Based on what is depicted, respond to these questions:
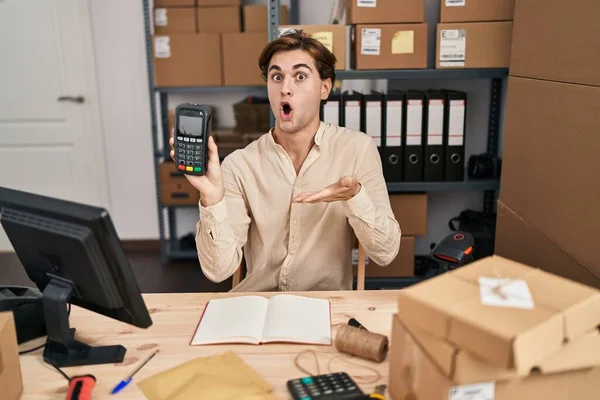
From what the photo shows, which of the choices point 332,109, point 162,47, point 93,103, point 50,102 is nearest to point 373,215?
point 332,109

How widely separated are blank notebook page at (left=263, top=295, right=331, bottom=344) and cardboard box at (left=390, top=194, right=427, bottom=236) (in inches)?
56.3

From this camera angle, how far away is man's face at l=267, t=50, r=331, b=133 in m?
1.58

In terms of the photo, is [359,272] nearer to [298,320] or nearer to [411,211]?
[298,320]

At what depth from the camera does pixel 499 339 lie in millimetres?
684

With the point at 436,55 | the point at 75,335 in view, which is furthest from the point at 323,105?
the point at 75,335

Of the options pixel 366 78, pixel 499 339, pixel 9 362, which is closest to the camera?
pixel 499 339

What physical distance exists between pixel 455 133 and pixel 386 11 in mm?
649

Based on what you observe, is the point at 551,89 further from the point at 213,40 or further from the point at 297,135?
the point at 213,40

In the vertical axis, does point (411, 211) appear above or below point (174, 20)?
below

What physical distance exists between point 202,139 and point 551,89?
850 millimetres

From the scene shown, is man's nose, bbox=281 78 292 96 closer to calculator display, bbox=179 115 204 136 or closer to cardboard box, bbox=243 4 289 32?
calculator display, bbox=179 115 204 136

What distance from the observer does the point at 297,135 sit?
5.38 feet

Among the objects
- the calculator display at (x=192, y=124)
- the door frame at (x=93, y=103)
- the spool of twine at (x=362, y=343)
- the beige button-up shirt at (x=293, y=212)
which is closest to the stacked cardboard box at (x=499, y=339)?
the spool of twine at (x=362, y=343)

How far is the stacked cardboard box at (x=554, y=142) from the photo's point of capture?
44.4 inches
